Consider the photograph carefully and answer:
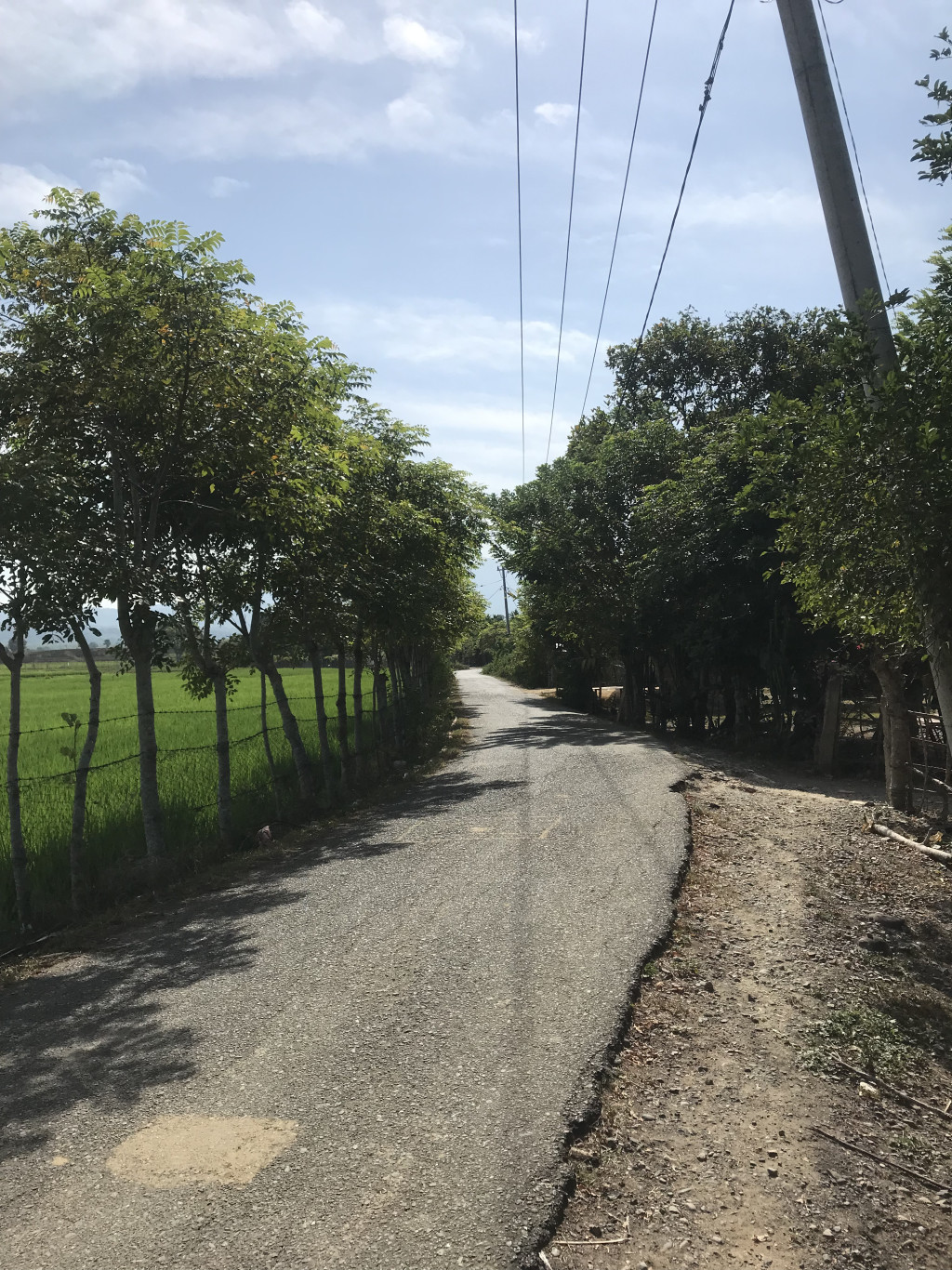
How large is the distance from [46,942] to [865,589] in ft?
22.7

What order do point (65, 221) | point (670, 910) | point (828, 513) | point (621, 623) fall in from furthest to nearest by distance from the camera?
1. point (621, 623)
2. point (65, 221)
3. point (670, 910)
4. point (828, 513)

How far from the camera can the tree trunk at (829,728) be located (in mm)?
14656

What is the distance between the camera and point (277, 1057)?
4363mm

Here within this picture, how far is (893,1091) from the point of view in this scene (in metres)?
4.16

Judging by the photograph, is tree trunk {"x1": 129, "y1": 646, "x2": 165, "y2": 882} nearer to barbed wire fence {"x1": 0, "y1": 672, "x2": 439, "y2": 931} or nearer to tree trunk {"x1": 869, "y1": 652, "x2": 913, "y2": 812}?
barbed wire fence {"x1": 0, "y1": 672, "x2": 439, "y2": 931}

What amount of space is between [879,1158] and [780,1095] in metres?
0.50

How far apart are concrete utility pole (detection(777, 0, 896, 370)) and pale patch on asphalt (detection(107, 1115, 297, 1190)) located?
5621mm

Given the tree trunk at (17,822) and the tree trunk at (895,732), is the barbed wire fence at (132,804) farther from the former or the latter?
the tree trunk at (895,732)

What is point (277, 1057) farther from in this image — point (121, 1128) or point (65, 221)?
point (65, 221)

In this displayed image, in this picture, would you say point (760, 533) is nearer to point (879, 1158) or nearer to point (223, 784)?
point (223, 784)

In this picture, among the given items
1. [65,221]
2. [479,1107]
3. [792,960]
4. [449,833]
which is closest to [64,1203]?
[479,1107]

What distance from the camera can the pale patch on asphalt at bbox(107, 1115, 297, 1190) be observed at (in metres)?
3.33

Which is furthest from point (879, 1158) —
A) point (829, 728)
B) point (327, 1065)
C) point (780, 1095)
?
point (829, 728)

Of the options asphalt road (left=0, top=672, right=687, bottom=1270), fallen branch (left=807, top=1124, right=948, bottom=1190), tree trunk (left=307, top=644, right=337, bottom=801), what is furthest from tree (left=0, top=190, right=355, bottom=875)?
fallen branch (left=807, top=1124, right=948, bottom=1190)
